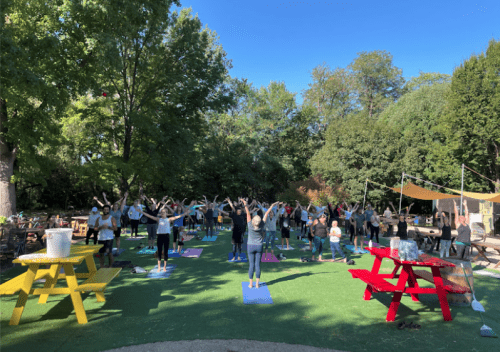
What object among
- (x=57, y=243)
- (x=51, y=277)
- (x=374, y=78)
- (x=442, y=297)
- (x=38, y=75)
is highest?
(x=374, y=78)

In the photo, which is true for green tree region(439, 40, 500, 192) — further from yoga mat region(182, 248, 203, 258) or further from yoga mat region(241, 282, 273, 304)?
yoga mat region(241, 282, 273, 304)

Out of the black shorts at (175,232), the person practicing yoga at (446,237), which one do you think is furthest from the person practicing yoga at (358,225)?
the black shorts at (175,232)

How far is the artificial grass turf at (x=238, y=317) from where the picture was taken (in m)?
4.39

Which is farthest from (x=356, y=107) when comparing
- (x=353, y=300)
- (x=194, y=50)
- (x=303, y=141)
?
(x=353, y=300)

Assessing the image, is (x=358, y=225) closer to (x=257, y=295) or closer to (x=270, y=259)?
(x=270, y=259)

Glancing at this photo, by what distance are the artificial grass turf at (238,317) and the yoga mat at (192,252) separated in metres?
2.34

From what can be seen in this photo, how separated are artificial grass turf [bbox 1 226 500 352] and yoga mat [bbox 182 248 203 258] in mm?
2336

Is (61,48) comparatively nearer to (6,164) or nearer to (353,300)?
(6,164)

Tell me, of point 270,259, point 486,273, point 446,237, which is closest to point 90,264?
point 270,259

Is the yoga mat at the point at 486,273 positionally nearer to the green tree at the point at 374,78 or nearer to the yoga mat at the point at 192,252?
the yoga mat at the point at 192,252

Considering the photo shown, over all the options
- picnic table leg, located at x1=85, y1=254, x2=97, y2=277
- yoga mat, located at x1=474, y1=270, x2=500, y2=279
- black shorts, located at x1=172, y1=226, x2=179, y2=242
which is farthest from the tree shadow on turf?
yoga mat, located at x1=474, y1=270, x2=500, y2=279

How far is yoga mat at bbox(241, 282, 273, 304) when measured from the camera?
5.92 m

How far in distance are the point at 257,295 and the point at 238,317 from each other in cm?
115

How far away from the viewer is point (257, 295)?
246 inches
